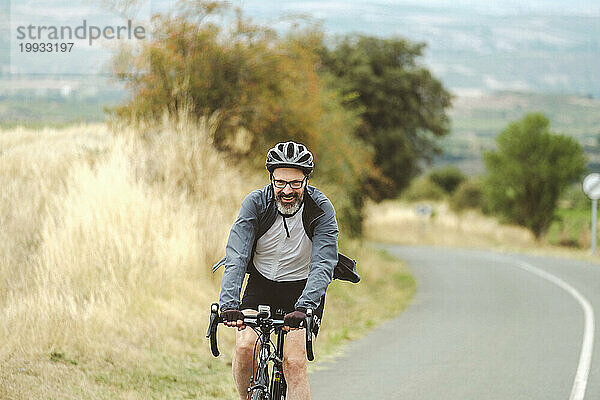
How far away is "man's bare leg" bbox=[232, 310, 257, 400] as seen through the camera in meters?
5.59

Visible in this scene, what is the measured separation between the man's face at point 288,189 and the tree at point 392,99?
2884 centimetres

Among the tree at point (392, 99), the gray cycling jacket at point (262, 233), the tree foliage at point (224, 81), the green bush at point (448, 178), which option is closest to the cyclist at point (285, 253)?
the gray cycling jacket at point (262, 233)

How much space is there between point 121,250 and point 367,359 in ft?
10.7

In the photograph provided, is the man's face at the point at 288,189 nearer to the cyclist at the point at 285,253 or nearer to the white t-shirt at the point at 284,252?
the cyclist at the point at 285,253

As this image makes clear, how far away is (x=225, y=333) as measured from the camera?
11.1 m

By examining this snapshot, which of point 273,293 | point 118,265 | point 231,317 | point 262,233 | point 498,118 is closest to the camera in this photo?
point 231,317

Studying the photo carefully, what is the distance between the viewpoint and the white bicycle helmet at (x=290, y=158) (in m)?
5.51

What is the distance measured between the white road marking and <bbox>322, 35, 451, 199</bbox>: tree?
44.0ft

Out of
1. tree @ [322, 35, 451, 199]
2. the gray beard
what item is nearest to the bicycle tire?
the gray beard

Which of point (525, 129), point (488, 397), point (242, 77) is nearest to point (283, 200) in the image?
point (488, 397)

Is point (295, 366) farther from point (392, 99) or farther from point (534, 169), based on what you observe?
point (534, 169)

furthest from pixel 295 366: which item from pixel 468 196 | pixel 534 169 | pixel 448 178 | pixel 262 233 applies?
pixel 448 178

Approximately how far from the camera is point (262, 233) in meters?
5.69

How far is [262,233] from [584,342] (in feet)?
26.8
